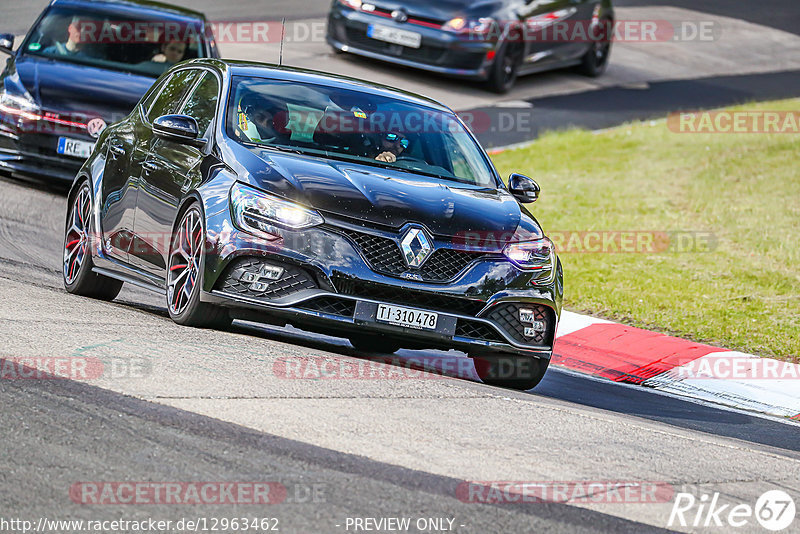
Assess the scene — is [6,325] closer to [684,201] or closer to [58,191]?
[58,191]

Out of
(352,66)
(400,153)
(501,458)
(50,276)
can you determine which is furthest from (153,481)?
(352,66)

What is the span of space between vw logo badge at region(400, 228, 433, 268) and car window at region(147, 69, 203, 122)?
95.8 inches

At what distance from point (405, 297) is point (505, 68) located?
13.9m

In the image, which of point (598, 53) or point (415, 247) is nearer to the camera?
point (415, 247)

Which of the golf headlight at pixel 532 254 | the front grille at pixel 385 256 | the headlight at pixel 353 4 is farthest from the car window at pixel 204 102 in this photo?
the headlight at pixel 353 4

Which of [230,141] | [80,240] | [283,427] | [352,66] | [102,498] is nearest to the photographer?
[102,498]

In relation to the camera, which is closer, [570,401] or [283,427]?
[283,427]

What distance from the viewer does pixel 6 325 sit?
23.0 ft

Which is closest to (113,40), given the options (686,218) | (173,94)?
(173,94)

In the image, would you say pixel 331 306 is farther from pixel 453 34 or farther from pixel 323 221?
pixel 453 34

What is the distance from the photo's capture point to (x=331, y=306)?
7305 mm

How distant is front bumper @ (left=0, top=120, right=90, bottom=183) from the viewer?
12.9 meters

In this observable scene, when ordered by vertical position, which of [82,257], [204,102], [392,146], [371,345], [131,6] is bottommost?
[371,345]

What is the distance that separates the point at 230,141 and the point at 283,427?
2.79 meters
